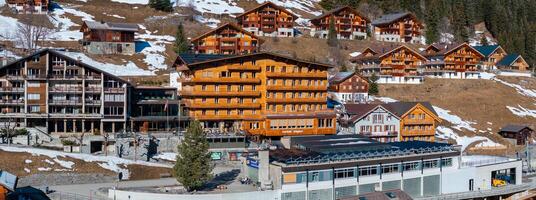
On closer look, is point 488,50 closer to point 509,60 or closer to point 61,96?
point 509,60

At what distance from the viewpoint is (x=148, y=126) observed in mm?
72688

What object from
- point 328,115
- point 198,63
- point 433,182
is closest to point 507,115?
point 328,115

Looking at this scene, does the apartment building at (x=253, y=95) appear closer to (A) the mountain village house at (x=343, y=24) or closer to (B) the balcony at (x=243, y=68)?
(B) the balcony at (x=243, y=68)

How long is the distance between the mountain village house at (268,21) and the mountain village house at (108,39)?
86.5 ft

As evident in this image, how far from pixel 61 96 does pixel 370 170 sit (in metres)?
34.9

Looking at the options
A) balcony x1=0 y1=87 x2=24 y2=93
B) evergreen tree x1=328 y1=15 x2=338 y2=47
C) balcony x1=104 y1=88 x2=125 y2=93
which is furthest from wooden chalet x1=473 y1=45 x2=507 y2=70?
balcony x1=0 y1=87 x2=24 y2=93

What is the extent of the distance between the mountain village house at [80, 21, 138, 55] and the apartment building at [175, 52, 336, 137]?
28.8m

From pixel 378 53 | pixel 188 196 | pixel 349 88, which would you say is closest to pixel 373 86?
pixel 349 88

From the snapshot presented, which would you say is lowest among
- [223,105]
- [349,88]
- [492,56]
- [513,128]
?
[513,128]

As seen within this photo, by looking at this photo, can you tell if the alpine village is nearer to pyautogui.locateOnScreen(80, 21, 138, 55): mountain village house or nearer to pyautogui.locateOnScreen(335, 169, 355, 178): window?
pyautogui.locateOnScreen(335, 169, 355, 178): window

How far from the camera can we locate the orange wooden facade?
271 ft

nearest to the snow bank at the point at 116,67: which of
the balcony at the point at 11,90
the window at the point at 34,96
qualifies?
the window at the point at 34,96

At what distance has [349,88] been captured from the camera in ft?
321

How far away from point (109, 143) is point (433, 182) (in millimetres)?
32249
